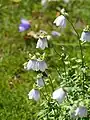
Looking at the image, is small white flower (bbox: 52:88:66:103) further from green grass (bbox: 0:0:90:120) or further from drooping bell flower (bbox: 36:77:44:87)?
green grass (bbox: 0:0:90:120)

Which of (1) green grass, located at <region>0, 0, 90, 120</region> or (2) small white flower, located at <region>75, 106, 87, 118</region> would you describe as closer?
(2) small white flower, located at <region>75, 106, 87, 118</region>

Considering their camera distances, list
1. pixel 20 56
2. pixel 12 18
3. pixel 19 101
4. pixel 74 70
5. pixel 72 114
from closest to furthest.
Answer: pixel 72 114 < pixel 74 70 < pixel 19 101 < pixel 20 56 < pixel 12 18

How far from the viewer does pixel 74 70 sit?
9.91 feet

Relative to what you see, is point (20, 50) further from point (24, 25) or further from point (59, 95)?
point (59, 95)

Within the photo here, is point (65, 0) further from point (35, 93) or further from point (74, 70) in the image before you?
point (35, 93)

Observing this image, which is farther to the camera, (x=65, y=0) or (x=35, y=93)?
(x=65, y=0)

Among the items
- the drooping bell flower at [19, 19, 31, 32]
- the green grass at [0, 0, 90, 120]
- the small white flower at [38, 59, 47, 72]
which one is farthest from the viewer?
the drooping bell flower at [19, 19, 31, 32]

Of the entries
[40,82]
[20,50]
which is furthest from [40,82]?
[20,50]

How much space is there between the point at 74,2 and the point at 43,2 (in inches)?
17.1

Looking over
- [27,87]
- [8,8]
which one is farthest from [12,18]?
[27,87]

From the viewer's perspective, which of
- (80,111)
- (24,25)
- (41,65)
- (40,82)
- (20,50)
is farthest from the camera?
(24,25)

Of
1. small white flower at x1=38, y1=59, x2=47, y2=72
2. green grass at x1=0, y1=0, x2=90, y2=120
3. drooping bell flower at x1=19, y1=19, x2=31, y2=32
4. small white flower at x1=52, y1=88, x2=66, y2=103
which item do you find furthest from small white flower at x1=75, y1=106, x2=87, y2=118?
drooping bell flower at x1=19, y1=19, x2=31, y2=32

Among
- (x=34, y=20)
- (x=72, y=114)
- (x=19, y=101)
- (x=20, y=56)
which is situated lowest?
(x=72, y=114)

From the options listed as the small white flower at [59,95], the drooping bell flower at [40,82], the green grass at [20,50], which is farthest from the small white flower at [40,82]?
the green grass at [20,50]
